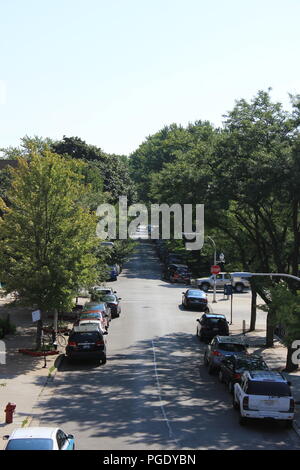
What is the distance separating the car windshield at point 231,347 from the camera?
80.1ft

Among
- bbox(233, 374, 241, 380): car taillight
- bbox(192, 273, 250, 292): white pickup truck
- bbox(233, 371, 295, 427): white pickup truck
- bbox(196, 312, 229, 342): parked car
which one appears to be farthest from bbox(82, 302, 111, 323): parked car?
bbox(192, 273, 250, 292): white pickup truck

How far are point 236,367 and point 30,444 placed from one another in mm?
10850

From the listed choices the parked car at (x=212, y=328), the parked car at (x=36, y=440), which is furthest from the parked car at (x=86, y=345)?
the parked car at (x=36, y=440)

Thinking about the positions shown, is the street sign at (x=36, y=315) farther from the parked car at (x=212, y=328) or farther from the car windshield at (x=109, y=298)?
the car windshield at (x=109, y=298)

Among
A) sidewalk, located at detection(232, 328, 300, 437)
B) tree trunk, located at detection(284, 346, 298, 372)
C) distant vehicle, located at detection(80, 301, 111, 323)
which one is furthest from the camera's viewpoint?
distant vehicle, located at detection(80, 301, 111, 323)

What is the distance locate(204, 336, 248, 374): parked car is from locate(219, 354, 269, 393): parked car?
1.33m

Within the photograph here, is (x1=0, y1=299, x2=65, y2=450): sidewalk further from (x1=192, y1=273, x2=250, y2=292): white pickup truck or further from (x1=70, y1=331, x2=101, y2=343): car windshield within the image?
(x1=192, y1=273, x2=250, y2=292): white pickup truck

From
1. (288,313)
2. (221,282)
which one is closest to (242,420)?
(288,313)

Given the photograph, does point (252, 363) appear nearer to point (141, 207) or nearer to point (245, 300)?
point (245, 300)

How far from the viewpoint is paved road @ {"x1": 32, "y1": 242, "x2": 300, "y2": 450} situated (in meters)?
15.9

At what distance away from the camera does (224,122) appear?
29109 millimetres

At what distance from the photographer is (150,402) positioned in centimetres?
2000

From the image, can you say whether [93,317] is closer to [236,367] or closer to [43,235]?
[43,235]
